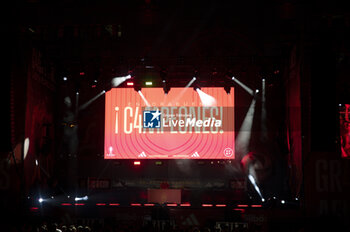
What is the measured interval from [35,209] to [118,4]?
4.51 m

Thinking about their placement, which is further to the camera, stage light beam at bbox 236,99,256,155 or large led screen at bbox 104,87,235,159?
stage light beam at bbox 236,99,256,155

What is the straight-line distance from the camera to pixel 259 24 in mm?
8570

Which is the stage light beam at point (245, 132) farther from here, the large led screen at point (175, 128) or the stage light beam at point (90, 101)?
the stage light beam at point (90, 101)

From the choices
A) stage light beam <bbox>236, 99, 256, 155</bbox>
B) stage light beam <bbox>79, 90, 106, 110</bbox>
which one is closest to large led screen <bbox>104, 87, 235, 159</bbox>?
stage light beam <bbox>236, 99, 256, 155</bbox>

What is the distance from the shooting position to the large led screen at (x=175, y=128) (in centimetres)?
1021

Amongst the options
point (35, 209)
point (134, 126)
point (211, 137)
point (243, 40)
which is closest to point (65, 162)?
point (134, 126)

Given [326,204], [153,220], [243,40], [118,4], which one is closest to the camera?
[153,220]

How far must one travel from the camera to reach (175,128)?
1026cm

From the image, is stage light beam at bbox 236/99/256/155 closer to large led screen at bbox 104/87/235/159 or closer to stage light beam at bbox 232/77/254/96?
stage light beam at bbox 232/77/254/96

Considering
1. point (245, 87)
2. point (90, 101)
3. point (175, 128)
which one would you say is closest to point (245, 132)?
point (245, 87)

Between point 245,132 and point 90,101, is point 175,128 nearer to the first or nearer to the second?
point 245,132

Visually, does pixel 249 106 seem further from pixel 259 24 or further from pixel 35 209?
pixel 35 209

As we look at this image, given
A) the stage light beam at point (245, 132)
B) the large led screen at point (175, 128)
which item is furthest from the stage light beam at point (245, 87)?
the large led screen at point (175, 128)

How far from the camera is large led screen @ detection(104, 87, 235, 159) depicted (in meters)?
10.2
